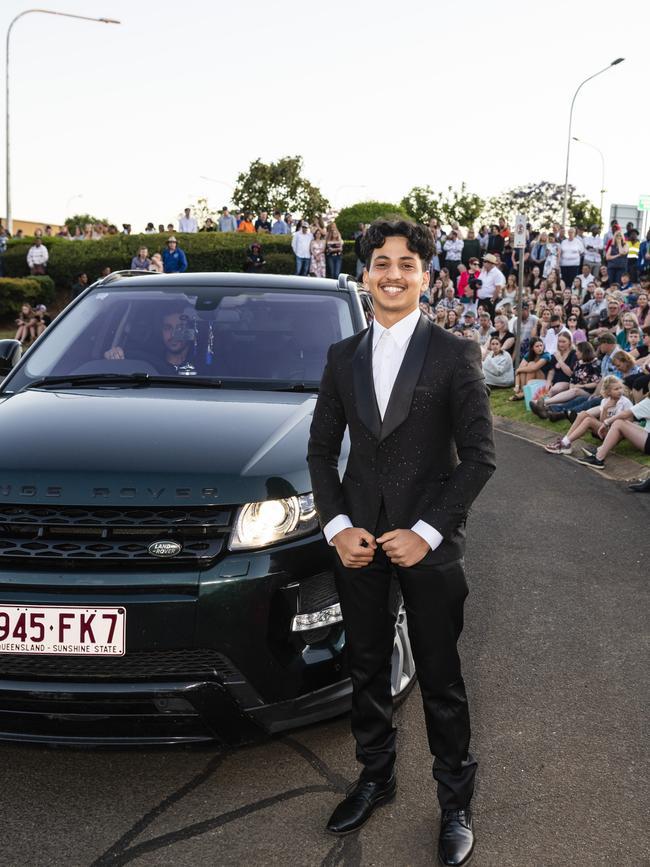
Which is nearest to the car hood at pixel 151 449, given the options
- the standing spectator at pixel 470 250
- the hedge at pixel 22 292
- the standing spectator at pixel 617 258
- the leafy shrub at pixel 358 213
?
the standing spectator at pixel 617 258

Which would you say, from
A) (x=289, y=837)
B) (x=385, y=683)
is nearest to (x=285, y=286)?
(x=385, y=683)

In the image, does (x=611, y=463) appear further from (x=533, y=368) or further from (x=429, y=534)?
(x=429, y=534)

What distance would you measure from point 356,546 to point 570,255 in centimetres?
2066

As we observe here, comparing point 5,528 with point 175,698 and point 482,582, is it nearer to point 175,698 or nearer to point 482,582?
point 175,698

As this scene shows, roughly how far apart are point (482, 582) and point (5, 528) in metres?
3.55

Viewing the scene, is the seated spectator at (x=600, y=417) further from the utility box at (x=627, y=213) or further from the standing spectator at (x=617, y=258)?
the utility box at (x=627, y=213)

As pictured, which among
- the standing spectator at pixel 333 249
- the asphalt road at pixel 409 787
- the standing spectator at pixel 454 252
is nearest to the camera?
the asphalt road at pixel 409 787

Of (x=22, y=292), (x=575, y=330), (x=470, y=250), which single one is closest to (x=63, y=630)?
(x=575, y=330)

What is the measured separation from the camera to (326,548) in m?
3.21

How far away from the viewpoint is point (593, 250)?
22.9 metres

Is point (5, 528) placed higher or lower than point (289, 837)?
higher

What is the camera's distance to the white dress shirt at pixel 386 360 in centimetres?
292

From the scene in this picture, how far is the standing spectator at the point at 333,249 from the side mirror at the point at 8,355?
20488 millimetres

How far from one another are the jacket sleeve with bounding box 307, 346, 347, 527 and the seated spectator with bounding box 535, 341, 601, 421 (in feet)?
36.0
